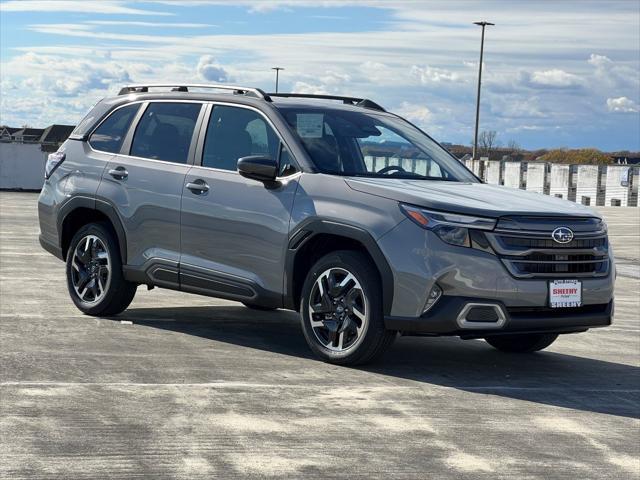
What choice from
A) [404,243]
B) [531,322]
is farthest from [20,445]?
[531,322]

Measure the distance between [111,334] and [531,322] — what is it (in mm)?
3313

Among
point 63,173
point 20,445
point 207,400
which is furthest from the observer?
point 63,173

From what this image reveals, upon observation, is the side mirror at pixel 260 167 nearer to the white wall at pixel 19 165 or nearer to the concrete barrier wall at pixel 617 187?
the concrete barrier wall at pixel 617 187

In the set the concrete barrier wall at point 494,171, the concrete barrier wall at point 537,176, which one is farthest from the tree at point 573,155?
the concrete barrier wall at point 537,176

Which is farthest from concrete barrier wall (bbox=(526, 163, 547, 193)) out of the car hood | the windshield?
the car hood

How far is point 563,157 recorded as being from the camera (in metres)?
130

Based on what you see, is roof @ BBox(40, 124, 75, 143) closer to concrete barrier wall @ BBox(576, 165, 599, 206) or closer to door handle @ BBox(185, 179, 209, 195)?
concrete barrier wall @ BBox(576, 165, 599, 206)

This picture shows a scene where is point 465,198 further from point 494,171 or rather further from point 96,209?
point 494,171

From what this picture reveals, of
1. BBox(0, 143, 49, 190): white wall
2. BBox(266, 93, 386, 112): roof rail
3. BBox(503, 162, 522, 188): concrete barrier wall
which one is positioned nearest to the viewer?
BBox(266, 93, 386, 112): roof rail

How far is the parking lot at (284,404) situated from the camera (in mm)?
5695

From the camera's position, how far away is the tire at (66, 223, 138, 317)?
9.94 metres

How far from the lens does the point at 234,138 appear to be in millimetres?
9227

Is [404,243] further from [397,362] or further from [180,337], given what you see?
[180,337]

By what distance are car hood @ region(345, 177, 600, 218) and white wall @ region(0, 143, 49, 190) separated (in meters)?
44.3
